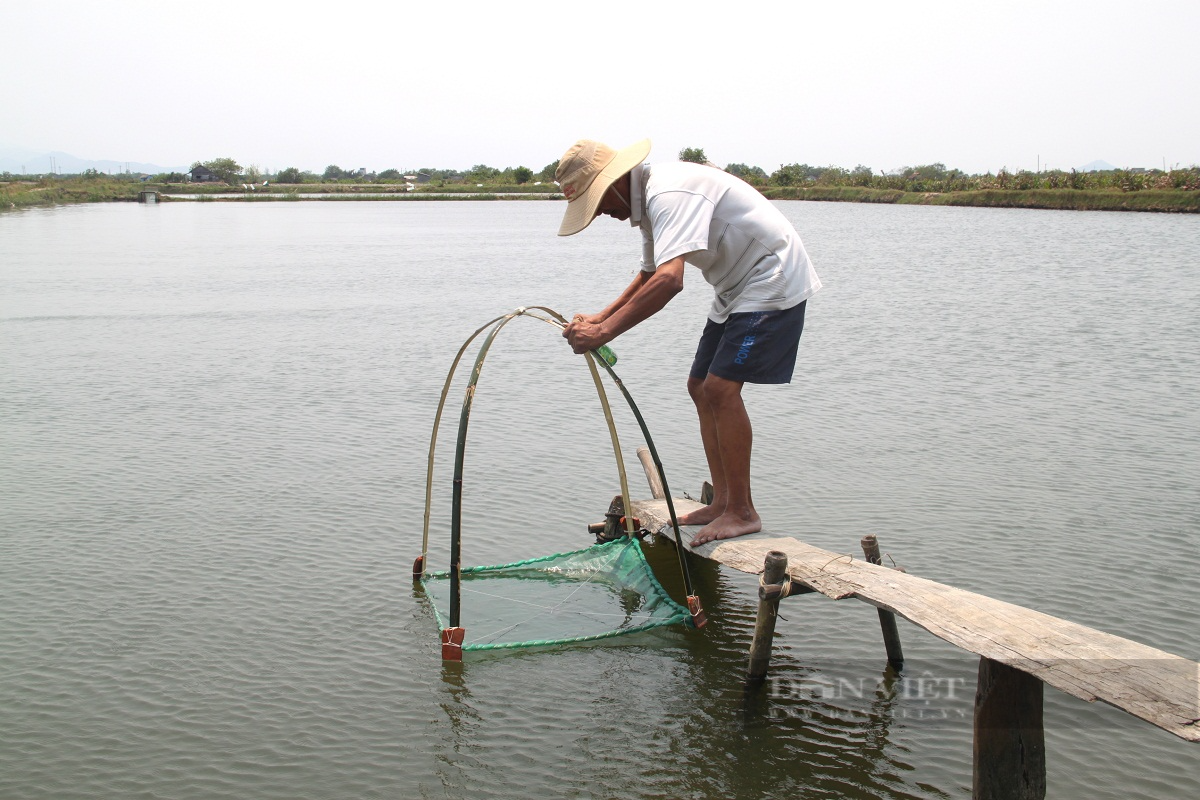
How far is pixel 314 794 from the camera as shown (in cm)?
429

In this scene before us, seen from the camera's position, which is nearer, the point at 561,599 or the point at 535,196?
the point at 561,599

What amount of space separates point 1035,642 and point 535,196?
90.5 m

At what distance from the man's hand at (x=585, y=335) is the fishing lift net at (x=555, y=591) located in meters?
0.24

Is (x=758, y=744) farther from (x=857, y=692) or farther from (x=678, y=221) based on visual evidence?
(x=678, y=221)

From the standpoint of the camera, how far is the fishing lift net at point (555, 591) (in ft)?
17.1

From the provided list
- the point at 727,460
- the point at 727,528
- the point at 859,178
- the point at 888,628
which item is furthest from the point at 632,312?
the point at 859,178

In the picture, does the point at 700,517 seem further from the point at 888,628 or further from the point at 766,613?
the point at 888,628

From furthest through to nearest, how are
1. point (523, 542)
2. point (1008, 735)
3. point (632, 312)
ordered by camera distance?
1. point (523, 542)
2. point (632, 312)
3. point (1008, 735)

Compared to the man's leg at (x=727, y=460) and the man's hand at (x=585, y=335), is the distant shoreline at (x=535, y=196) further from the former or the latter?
the man's hand at (x=585, y=335)

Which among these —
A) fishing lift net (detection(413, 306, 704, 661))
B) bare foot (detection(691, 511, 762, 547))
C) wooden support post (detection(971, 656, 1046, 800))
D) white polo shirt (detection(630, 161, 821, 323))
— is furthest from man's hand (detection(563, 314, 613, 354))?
wooden support post (detection(971, 656, 1046, 800))

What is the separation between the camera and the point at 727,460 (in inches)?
198

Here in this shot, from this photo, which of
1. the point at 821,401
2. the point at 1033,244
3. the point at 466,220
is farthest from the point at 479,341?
the point at 466,220

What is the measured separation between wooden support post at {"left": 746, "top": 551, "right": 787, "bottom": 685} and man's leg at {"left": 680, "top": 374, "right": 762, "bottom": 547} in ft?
1.78

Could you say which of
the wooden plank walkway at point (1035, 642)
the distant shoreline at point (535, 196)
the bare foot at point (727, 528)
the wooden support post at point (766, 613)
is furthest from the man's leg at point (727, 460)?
the distant shoreline at point (535, 196)
